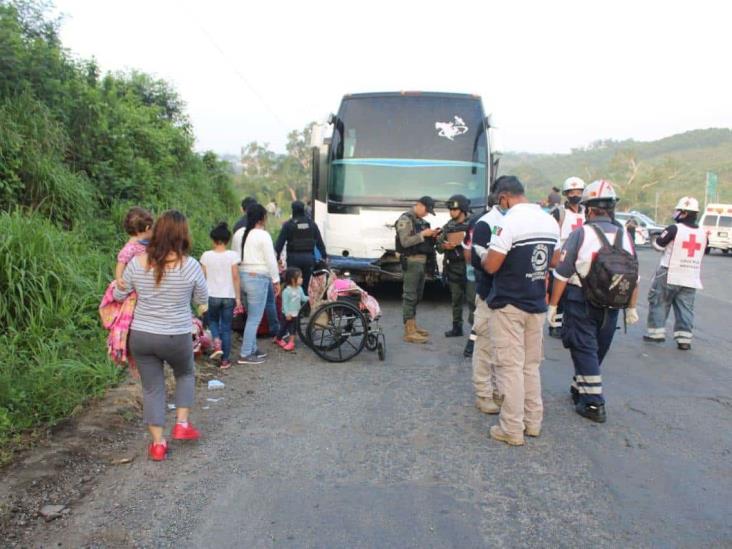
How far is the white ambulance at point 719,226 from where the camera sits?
26.6m

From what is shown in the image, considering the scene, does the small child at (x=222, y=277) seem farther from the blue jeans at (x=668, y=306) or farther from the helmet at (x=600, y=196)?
the blue jeans at (x=668, y=306)

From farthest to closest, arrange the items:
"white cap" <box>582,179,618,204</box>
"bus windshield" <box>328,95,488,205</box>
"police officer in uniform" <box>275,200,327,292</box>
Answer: "bus windshield" <box>328,95,488,205</box> < "police officer in uniform" <box>275,200,327,292</box> < "white cap" <box>582,179,618,204</box>

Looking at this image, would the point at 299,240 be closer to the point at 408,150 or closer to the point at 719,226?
the point at 408,150

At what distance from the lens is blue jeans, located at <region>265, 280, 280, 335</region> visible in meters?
7.27

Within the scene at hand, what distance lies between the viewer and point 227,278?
6461 mm

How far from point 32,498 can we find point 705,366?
6.53 meters

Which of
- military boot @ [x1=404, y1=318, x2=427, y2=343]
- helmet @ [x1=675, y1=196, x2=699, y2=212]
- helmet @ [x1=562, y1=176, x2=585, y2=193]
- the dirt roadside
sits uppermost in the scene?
helmet @ [x1=562, y1=176, x2=585, y2=193]

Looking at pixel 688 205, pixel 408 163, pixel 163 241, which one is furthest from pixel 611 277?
pixel 408 163

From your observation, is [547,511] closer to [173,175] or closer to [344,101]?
[344,101]

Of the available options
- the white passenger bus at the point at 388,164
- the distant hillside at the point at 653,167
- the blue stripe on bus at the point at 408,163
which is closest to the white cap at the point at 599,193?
the white passenger bus at the point at 388,164

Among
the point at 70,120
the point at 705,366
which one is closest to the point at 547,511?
the point at 705,366

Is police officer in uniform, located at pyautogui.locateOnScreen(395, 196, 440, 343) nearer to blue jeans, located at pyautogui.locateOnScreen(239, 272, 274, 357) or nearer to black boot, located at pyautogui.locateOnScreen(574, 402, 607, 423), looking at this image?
blue jeans, located at pyautogui.locateOnScreen(239, 272, 274, 357)

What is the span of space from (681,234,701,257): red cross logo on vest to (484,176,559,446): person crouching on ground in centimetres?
387

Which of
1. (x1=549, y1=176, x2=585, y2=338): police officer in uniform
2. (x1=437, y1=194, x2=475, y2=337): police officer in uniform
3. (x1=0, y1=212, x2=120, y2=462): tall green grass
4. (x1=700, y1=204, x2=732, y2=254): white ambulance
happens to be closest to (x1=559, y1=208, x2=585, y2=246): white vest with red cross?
(x1=549, y1=176, x2=585, y2=338): police officer in uniform
